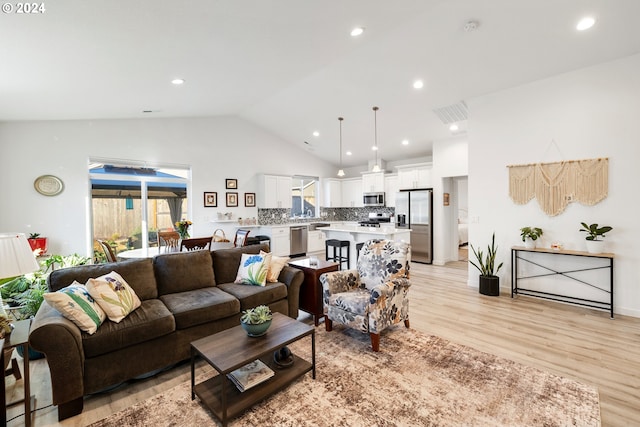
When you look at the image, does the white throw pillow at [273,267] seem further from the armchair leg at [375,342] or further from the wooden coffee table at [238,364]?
the armchair leg at [375,342]

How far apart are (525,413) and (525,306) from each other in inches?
95.6

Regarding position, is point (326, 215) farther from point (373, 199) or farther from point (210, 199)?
point (210, 199)

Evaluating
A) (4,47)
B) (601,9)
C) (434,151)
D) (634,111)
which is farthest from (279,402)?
(434,151)

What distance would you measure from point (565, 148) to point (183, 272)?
515 centimetres

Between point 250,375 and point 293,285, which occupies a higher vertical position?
point 293,285

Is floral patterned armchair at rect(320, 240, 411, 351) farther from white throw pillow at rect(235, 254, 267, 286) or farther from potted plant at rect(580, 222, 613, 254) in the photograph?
potted plant at rect(580, 222, 613, 254)

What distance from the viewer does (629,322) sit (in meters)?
3.38

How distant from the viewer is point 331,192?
898 centimetres

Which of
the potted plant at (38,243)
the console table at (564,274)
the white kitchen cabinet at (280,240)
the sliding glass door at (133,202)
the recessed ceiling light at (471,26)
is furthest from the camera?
the white kitchen cabinet at (280,240)

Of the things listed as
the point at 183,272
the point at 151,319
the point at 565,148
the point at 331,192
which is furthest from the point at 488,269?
the point at 331,192

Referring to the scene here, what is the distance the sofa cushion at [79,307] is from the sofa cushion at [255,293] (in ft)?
3.72

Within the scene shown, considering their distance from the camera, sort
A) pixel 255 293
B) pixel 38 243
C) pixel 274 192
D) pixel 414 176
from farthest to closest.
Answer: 1. pixel 274 192
2. pixel 414 176
3. pixel 38 243
4. pixel 255 293

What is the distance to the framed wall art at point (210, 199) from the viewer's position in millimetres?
6434

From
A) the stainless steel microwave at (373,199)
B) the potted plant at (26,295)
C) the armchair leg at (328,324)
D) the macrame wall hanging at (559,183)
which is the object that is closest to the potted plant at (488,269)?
the macrame wall hanging at (559,183)
